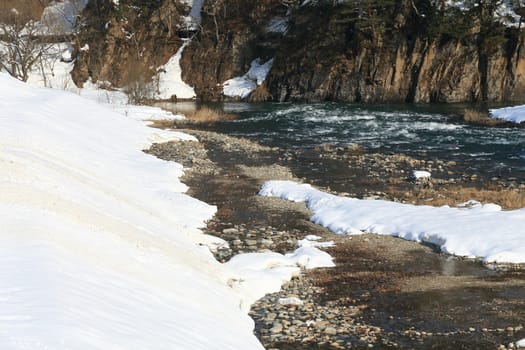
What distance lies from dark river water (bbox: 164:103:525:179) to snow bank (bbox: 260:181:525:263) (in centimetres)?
767

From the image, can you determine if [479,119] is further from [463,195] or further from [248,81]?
[248,81]

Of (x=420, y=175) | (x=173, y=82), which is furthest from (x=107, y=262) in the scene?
(x=173, y=82)

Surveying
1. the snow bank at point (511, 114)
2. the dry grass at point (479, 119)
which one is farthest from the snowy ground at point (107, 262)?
the snow bank at point (511, 114)

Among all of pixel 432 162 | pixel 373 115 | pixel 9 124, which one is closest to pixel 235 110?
pixel 373 115

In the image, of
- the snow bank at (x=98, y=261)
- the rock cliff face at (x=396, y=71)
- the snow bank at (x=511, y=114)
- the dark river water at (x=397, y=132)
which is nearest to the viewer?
the snow bank at (x=98, y=261)

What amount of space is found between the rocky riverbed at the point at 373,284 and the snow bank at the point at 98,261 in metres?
0.86

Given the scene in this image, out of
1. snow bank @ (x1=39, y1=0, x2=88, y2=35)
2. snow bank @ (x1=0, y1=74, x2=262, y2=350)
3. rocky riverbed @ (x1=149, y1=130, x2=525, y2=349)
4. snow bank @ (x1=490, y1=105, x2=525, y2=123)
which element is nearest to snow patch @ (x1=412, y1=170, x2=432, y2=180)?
rocky riverbed @ (x1=149, y1=130, x2=525, y2=349)

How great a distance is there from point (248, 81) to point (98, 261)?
5412cm

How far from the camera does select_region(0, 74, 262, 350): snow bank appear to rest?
580cm

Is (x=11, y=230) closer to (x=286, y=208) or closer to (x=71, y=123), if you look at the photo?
(x=286, y=208)

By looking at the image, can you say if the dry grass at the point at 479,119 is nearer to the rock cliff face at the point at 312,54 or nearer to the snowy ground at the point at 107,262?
the rock cliff face at the point at 312,54

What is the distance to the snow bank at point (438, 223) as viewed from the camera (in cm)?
1245

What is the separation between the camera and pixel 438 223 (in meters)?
14.1

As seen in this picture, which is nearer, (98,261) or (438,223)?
(98,261)
